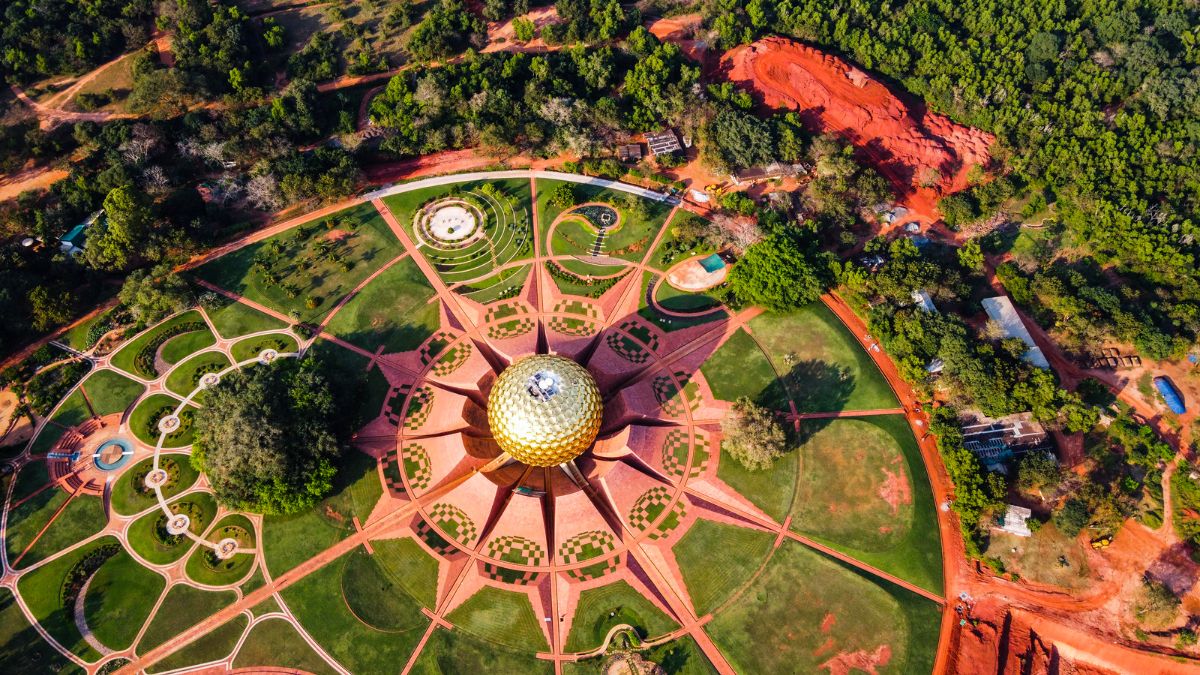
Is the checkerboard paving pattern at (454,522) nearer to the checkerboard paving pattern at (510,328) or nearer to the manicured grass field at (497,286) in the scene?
the checkerboard paving pattern at (510,328)

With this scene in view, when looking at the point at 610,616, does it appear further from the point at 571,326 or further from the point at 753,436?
the point at 571,326

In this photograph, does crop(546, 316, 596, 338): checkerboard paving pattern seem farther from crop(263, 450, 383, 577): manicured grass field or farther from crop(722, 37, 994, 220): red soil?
crop(722, 37, 994, 220): red soil

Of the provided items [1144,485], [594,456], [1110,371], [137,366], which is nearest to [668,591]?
[594,456]

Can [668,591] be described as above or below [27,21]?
below

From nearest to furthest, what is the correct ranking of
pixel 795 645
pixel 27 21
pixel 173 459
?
pixel 795 645 → pixel 173 459 → pixel 27 21

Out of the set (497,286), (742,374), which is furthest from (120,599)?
(742,374)

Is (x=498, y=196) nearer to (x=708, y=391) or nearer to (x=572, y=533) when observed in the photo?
(x=708, y=391)
